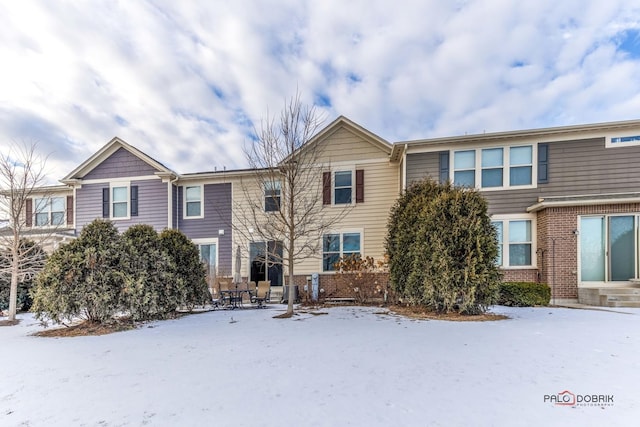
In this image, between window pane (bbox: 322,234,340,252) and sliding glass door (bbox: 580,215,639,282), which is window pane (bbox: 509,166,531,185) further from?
window pane (bbox: 322,234,340,252)

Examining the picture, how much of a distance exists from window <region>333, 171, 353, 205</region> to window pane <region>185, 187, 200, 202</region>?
271 inches

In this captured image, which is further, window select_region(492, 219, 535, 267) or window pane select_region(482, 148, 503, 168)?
window pane select_region(482, 148, 503, 168)

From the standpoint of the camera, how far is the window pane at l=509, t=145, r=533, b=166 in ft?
35.1

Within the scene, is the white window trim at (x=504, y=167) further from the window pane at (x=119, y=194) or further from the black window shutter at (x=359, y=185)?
the window pane at (x=119, y=194)

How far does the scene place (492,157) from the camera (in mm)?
10914

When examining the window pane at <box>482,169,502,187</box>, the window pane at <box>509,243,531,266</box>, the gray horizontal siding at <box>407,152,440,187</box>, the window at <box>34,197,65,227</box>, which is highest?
the gray horizontal siding at <box>407,152,440,187</box>

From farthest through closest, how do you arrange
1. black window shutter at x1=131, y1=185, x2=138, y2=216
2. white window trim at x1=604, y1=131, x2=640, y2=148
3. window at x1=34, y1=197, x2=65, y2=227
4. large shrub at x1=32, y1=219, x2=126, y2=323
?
window at x1=34, y1=197, x2=65, y2=227
black window shutter at x1=131, y1=185, x2=138, y2=216
white window trim at x1=604, y1=131, x2=640, y2=148
large shrub at x1=32, y1=219, x2=126, y2=323

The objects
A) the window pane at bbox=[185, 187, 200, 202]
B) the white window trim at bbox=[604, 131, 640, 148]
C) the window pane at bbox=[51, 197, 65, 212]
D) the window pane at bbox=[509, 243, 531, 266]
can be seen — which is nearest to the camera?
the white window trim at bbox=[604, 131, 640, 148]

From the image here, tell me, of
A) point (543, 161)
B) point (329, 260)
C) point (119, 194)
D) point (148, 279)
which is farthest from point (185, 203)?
point (543, 161)

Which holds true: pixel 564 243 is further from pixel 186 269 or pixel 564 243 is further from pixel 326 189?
pixel 186 269

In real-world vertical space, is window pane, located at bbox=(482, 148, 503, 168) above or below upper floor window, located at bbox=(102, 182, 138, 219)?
above

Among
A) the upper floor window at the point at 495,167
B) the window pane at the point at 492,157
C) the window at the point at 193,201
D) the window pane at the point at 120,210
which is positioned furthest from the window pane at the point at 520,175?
the window pane at the point at 120,210

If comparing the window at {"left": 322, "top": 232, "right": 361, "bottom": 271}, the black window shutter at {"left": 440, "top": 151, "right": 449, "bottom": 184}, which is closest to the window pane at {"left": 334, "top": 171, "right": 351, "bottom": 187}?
the window at {"left": 322, "top": 232, "right": 361, "bottom": 271}

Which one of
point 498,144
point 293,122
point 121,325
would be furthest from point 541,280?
point 121,325
